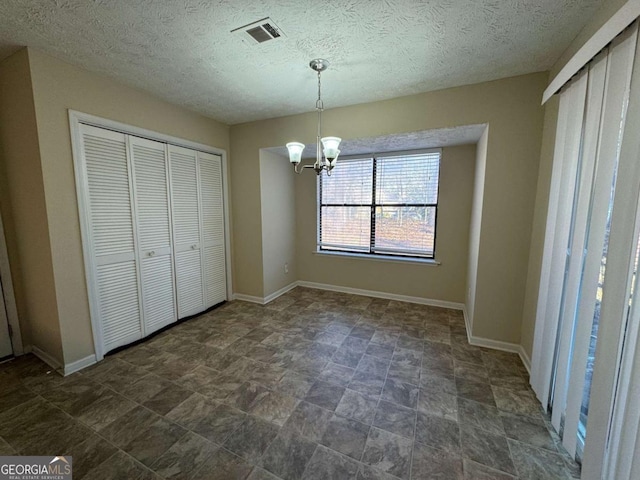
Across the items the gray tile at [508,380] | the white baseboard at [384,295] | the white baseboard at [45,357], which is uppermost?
the white baseboard at [384,295]

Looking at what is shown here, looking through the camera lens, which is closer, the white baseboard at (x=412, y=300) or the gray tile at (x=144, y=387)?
the gray tile at (x=144, y=387)

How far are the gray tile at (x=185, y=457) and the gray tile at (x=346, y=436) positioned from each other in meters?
0.71

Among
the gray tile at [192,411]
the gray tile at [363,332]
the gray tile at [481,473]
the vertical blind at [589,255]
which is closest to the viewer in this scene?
the vertical blind at [589,255]

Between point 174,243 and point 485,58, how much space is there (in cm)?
361

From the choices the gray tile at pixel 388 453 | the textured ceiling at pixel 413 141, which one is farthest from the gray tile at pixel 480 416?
the textured ceiling at pixel 413 141

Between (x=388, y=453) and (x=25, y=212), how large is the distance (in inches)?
135

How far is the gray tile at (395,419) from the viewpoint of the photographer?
1646 millimetres

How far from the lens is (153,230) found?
2.81 meters

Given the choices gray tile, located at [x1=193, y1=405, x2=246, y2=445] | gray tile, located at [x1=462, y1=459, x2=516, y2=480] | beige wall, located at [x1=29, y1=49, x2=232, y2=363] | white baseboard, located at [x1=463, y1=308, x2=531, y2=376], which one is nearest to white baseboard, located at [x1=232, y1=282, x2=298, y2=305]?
beige wall, located at [x1=29, y1=49, x2=232, y2=363]

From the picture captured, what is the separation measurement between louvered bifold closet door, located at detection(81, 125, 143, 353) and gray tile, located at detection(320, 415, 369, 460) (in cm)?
→ 232

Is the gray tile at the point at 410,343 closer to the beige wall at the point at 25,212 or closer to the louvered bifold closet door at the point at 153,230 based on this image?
the louvered bifold closet door at the point at 153,230

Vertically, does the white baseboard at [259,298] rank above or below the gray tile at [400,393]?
above

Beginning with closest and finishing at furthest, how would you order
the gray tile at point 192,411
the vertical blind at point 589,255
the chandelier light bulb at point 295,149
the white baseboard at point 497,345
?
1. the vertical blind at point 589,255
2. the gray tile at point 192,411
3. the chandelier light bulb at point 295,149
4. the white baseboard at point 497,345

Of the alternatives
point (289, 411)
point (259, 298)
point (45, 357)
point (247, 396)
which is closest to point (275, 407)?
point (289, 411)
